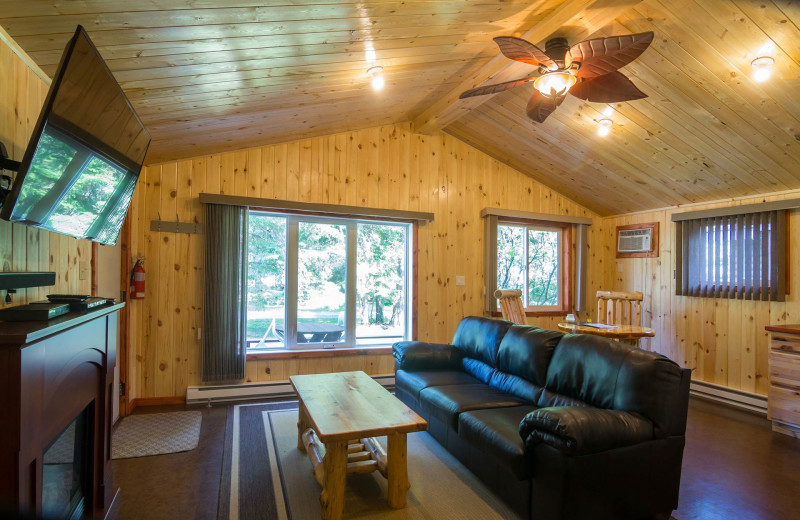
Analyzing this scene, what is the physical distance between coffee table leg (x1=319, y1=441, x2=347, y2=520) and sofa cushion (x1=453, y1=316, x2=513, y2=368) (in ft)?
5.02

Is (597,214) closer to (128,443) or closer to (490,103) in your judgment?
(490,103)

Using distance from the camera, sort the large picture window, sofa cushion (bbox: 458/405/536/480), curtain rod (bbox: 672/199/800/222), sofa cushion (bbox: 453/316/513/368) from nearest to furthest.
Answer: sofa cushion (bbox: 458/405/536/480)
sofa cushion (bbox: 453/316/513/368)
curtain rod (bbox: 672/199/800/222)
the large picture window

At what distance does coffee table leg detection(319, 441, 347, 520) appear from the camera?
192cm

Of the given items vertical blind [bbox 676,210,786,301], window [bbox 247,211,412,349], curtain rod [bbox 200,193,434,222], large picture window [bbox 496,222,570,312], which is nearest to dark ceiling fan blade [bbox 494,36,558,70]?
curtain rod [bbox 200,193,434,222]

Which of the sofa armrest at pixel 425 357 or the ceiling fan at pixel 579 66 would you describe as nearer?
the ceiling fan at pixel 579 66

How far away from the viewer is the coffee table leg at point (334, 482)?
6.31 feet

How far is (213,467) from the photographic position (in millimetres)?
2498

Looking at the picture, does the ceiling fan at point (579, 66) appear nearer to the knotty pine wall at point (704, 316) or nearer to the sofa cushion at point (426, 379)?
the sofa cushion at point (426, 379)

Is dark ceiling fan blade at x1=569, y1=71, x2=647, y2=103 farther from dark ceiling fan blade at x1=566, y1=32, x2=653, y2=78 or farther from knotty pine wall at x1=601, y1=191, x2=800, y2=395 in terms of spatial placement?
knotty pine wall at x1=601, y1=191, x2=800, y2=395

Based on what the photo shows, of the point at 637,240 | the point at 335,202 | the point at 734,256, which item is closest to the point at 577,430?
the point at 335,202

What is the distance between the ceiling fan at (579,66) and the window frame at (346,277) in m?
2.00

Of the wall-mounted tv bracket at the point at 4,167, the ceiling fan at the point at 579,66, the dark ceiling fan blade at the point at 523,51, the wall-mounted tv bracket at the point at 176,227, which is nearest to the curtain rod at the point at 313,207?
the wall-mounted tv bracket at the point at 176,227

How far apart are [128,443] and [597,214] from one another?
5608mm

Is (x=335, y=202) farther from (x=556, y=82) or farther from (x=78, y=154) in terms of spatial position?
(x=78, y=154)
